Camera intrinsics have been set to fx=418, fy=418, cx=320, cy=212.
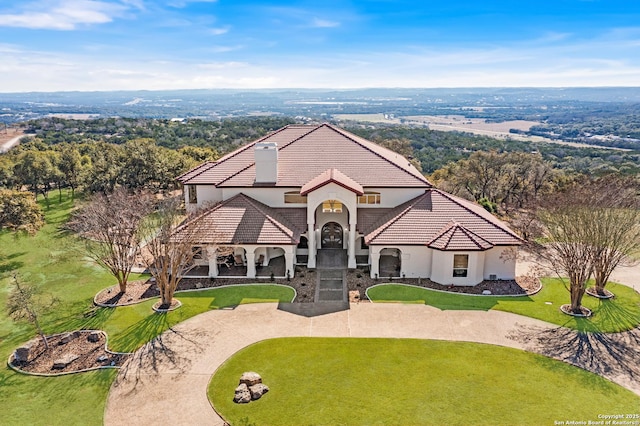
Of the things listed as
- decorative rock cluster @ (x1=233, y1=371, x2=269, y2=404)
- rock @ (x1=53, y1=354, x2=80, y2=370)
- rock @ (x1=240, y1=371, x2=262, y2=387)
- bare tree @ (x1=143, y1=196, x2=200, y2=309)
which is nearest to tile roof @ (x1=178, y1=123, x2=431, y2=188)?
bare tree @ (x1=143, y1=196, x2=200, y2=309)

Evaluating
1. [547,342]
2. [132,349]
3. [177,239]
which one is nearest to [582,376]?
[547,342]

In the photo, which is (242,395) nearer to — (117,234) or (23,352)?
(23,352)

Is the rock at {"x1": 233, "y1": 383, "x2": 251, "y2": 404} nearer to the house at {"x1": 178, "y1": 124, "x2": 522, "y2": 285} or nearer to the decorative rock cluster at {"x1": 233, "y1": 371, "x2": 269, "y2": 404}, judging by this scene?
the decorative rock cluster at {"x1": 233, "y1": 371, "x2": 269, "y2": 404}

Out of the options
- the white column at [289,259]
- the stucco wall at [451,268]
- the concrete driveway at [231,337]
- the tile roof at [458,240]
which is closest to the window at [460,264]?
the stucco wall at [451,268]

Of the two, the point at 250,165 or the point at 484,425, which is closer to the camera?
the point at 484,425

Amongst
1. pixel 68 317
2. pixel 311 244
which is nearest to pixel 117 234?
pixel 68 317

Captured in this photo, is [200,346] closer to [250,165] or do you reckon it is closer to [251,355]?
[251,355]
